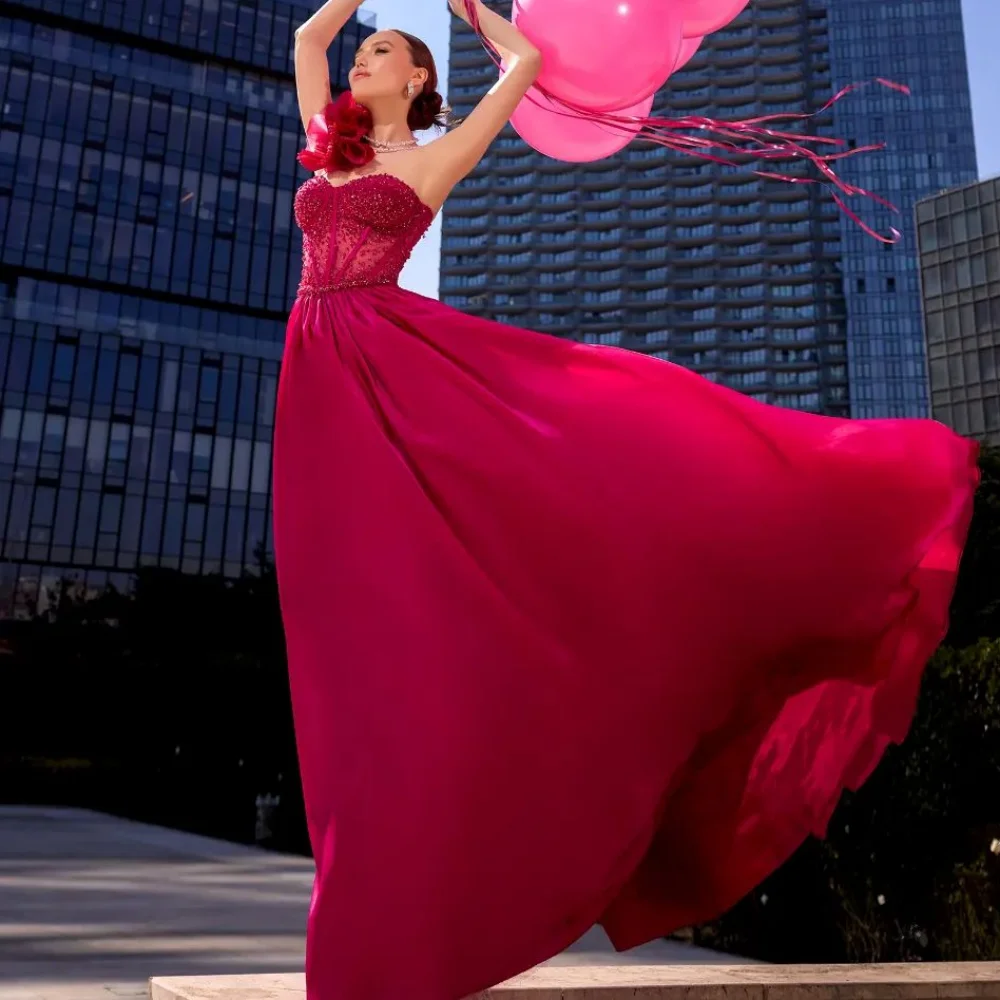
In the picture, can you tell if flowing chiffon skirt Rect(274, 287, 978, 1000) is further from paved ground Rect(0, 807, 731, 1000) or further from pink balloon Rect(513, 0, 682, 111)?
paved ground Rect(0, 807, 731, 1000)

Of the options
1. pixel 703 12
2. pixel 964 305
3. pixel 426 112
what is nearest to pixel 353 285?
pixel 426 112

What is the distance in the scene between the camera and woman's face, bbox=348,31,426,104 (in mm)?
3336

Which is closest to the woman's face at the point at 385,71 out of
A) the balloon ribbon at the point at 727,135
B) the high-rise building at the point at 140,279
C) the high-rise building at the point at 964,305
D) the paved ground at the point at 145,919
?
the balloon ribbon at the point at 727,135

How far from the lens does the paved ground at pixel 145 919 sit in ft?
16.8

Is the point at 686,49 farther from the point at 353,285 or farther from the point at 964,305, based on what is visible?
the point at 964,305

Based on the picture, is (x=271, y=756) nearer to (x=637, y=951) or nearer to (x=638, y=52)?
(x=637, y=951)

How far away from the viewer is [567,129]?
12.3ft

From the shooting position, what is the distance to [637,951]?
6.68 metres

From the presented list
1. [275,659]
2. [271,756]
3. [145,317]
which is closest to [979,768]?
[271,756]

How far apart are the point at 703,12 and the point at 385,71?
1.12 meters

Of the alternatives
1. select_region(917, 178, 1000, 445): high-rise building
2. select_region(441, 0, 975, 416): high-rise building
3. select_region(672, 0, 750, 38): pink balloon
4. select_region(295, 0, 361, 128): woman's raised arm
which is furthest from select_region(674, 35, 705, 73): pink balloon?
select_region(441, 0, 975, 416): high-rise building

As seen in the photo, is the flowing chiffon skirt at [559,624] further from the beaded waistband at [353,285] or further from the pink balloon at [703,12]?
the pink balloon at [703,12]

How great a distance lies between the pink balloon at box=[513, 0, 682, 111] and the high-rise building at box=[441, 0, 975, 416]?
88.3 metres

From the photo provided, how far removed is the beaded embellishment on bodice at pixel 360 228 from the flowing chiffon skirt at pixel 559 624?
0.20 feet
